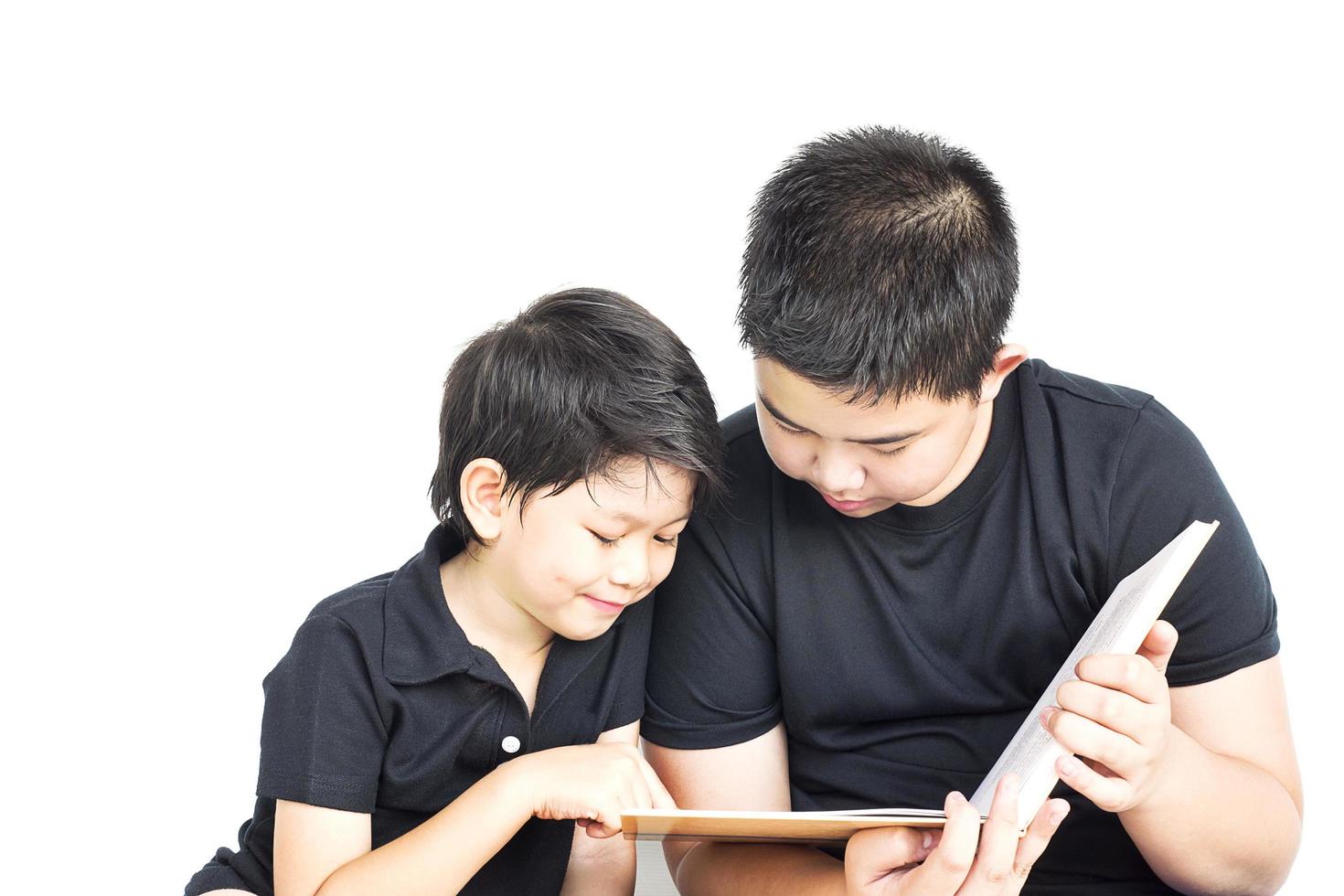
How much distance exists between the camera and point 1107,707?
1.38 meters

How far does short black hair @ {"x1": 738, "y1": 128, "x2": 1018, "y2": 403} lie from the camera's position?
1.51m

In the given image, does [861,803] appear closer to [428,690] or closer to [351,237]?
[428,690]

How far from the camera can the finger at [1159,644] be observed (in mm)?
1488

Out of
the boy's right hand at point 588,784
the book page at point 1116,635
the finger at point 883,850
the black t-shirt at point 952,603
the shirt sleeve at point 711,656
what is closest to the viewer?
the book page at point 1116,635

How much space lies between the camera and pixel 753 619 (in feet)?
5.98

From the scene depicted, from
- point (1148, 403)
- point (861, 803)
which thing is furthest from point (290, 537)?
point (1148, 403)

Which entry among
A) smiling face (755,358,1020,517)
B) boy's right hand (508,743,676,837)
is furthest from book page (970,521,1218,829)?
boy's right hand (508,743,676,837)

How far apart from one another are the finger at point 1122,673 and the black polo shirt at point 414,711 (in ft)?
2.00

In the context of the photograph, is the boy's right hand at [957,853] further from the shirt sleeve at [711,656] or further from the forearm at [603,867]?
the forearm at [603,867]

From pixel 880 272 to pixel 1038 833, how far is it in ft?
1.78

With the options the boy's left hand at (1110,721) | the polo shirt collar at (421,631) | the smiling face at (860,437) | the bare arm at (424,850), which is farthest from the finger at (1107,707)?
the polo shirt collar at (421,631)

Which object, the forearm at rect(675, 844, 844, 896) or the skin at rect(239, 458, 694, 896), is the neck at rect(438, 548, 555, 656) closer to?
the skin at rect(239, 458, 694, 896)

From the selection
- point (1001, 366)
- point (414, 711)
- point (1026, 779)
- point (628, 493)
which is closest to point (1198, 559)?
point (1001, 366)

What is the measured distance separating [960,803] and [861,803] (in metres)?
0.44
